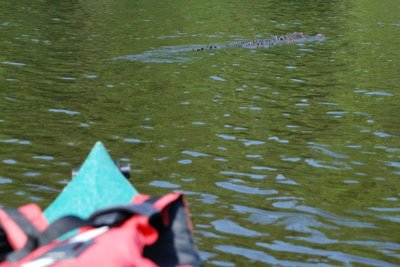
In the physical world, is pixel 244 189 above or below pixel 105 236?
below

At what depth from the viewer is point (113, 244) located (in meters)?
4.59

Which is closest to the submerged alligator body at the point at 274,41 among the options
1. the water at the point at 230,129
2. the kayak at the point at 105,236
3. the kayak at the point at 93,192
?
the water at the point at 230,129

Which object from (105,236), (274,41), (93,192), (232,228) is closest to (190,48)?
(274,41)

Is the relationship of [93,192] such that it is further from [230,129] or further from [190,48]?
[190,48]

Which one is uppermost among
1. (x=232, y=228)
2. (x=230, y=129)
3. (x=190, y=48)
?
(x=232, y=228)

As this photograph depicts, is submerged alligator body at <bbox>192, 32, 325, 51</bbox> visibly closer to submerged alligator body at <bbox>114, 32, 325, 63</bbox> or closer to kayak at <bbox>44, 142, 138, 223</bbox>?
submerged alligator body at <bbox>114, 32, 325, 63</bbox>

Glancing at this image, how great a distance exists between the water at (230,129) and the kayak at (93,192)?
56.3 inches

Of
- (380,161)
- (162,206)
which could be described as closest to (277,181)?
(380,161)

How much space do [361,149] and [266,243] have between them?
13.6 ft

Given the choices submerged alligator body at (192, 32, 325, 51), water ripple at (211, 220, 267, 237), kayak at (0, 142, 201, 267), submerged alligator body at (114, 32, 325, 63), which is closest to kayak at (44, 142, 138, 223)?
kayak at (0, 142, 201, 267)

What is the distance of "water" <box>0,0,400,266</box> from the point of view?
839 cm

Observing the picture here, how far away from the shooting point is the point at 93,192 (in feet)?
20.0

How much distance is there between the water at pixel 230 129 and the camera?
8391 mm

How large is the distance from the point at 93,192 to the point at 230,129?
671cm
